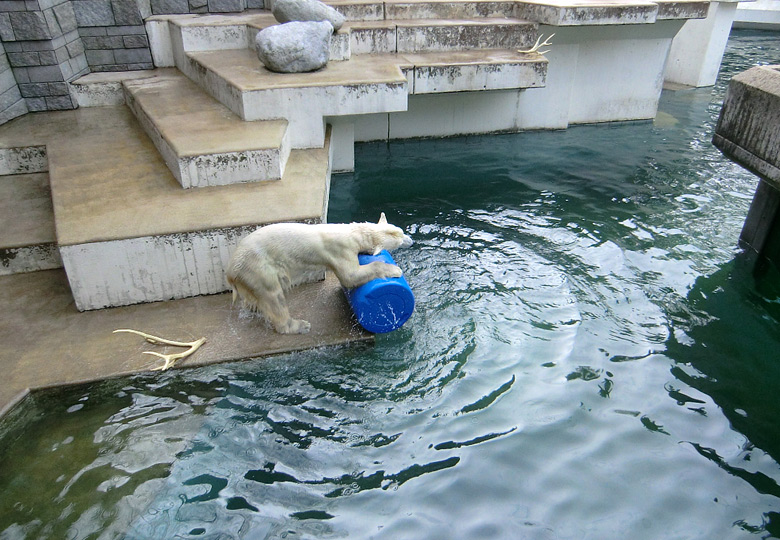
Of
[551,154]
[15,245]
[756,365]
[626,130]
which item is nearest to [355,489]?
[756,365]

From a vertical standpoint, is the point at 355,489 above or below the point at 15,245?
below

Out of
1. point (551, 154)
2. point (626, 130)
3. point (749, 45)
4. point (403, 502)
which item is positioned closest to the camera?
point (403, 502)

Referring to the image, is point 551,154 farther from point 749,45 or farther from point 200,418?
point 749,45

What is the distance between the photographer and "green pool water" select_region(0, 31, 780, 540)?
319 centimetres

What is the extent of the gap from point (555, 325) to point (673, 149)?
556cm

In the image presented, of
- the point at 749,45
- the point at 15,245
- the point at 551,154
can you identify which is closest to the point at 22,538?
the point at 15,245

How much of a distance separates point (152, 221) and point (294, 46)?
2.97 m

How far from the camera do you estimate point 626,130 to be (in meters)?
9.76

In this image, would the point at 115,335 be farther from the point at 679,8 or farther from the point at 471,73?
the point at 679,8

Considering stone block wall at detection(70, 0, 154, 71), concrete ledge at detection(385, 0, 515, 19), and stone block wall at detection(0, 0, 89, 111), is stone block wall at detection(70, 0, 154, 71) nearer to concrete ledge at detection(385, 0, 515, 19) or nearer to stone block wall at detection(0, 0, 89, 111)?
stone block wall at detection(0, 0, 89, 111)

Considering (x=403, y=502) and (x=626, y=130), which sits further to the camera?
(x=626, y=130)

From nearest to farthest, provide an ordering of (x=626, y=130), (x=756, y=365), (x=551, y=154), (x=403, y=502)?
1. (x=403, y=502)
2. (x=756, y=365)
3. (x=551, y=154)
4. (x=626, y=130)

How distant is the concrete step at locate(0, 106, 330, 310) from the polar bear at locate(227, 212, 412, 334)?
50 centimetres

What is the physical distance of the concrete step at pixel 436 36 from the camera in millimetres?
7914
